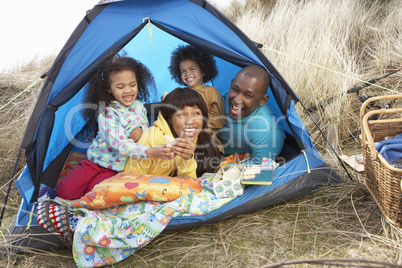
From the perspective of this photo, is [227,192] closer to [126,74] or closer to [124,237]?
[124,237]

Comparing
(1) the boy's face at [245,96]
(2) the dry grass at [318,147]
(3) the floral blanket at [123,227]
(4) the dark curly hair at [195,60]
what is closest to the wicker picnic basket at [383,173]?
(2) the dry grass at [318,147]

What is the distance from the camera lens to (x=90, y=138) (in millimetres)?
3539

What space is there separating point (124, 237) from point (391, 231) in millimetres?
1672

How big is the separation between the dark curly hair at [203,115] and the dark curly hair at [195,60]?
0.54m

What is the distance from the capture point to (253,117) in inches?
119

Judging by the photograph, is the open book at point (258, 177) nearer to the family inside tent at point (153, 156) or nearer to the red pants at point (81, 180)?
the family inside tent at point (153, 156)

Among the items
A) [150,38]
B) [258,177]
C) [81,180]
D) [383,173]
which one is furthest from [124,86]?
[383,173]

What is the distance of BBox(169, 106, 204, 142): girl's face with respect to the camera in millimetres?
2791

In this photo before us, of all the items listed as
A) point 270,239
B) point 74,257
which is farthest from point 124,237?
point 270,239

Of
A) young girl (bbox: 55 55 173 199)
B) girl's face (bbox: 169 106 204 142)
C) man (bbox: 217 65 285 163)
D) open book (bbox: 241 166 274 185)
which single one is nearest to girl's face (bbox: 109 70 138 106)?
young girl (bbox: 55 55 173 199)

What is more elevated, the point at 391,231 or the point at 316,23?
the point at 316,23

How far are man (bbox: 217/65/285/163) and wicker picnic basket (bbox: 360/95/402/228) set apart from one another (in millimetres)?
769

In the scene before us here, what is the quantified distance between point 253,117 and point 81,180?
1.52 meters

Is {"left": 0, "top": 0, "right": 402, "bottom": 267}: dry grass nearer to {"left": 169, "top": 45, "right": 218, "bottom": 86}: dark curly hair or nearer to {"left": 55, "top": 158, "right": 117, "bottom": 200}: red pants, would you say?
{"left": 55, "top": 158, "right": 117, "bottom": 200}: red pants
